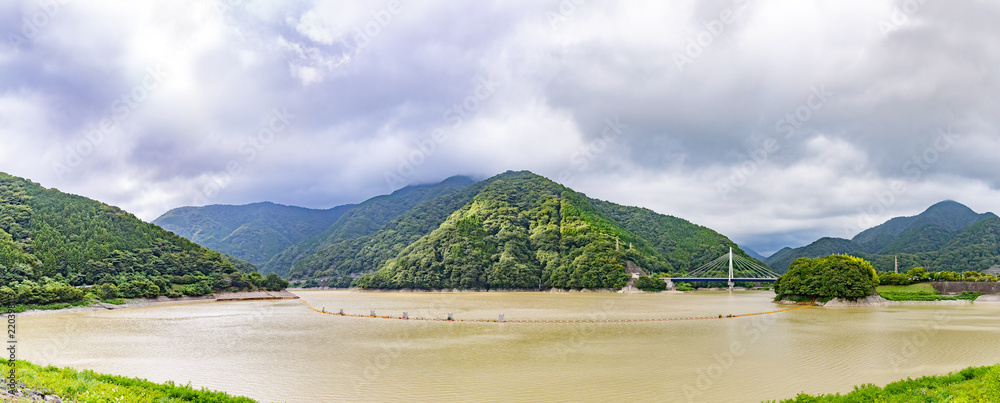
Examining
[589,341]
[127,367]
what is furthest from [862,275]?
[127,367]

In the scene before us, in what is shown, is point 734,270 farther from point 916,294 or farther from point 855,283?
point 855,283

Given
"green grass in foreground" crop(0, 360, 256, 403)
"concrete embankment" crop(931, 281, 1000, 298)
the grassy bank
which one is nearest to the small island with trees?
the grassy bank

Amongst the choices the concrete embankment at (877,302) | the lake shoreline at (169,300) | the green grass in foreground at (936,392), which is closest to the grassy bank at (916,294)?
the concrete embankment at (877,302)

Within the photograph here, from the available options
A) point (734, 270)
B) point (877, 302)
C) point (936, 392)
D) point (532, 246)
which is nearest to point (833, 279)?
point (877, 302)

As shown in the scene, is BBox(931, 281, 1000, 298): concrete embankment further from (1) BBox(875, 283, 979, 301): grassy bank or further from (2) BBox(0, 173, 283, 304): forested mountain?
(2) BBox(0, 173, 283, 304): forested mountain

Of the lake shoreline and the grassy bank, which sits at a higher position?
the grassy bank

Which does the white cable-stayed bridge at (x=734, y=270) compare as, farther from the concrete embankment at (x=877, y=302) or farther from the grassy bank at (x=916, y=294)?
the concrete embankment at (x=877, y=302)

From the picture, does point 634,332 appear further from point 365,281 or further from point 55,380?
point 365,281
